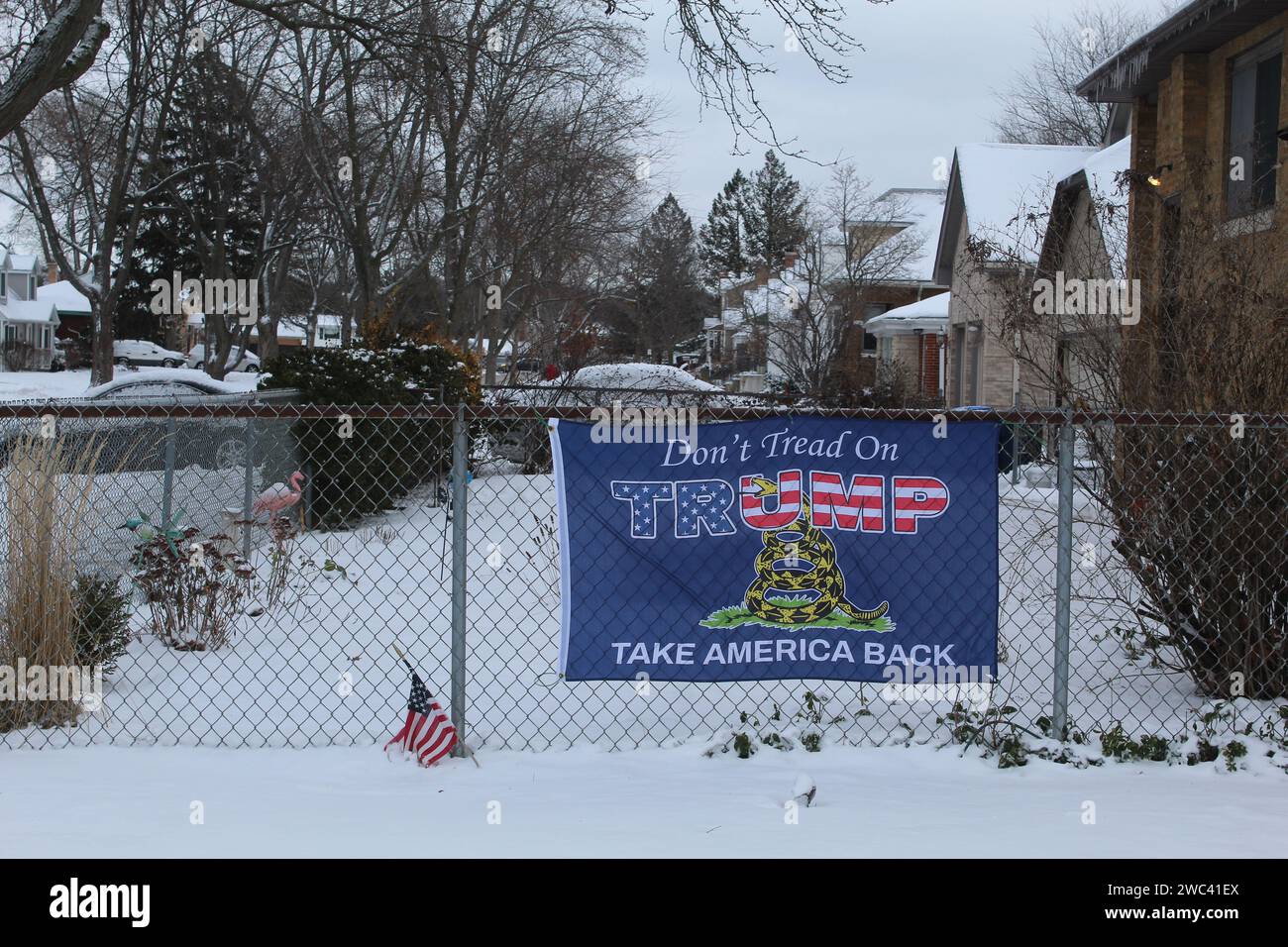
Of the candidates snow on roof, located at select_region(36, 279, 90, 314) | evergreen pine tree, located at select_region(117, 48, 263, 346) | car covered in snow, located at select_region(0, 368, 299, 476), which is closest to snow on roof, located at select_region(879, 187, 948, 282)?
evergreen pine tree, located at select_region(117, 48, 263, 346)

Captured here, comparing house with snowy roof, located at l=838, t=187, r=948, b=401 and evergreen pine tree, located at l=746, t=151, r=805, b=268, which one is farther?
evergreen pine tree, located at l=746, t=151, r=805, b=268

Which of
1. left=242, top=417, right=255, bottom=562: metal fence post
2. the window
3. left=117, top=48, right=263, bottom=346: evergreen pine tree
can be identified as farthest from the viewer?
left=117, top=48, right=263, bottom=346: evergreen pine tree

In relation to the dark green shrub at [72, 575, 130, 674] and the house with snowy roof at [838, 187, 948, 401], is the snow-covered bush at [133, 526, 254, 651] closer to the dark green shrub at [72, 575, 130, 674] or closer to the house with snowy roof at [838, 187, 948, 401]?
the dark green shrub at [72, 575, 130, 674]

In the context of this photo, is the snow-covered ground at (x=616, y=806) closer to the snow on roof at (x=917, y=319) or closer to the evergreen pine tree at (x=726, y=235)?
the snow on roof at (x=917, y=319)

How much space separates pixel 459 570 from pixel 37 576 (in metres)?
1.93

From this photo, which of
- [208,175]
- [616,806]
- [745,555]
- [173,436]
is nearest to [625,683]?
[745,555]

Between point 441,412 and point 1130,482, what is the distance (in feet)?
10.8

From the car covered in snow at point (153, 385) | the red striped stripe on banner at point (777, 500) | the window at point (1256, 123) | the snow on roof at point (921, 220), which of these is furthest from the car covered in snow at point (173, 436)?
the snow on roof at point (921, 220)

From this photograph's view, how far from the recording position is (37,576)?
17.2ft

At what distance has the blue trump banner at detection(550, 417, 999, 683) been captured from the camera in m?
4.91

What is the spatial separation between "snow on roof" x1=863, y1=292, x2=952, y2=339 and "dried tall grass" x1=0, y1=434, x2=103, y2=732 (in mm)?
25843

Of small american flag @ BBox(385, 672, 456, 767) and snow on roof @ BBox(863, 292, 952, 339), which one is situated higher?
snow on roof @ BBox(863, 292, 952, 339)

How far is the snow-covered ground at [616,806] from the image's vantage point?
4.07 m

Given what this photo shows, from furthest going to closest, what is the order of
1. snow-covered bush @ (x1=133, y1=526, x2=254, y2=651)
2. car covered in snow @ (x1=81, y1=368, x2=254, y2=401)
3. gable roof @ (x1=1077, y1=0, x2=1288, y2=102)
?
car covered in snow @ (x1=81, y1=368, x2=254, y2=401) < gable roof @ (x1=1077, y1=0, x2=1288, y2=102) < snow-covered bush @ (x1=133, y1=526, x2=254, y2=651)
